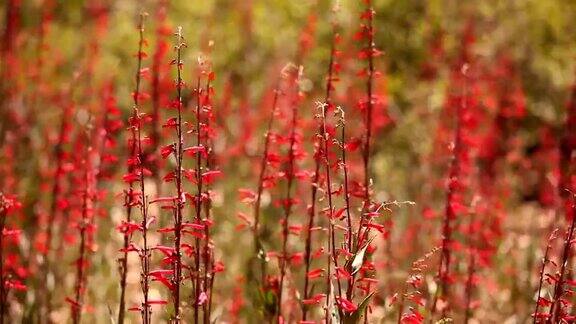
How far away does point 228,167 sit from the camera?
8.05 m

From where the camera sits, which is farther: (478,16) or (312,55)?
(478,16)

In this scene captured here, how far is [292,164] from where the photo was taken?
3393 millimetres

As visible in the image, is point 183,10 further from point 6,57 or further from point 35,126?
point 6,57

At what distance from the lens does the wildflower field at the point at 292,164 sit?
3.12 meters

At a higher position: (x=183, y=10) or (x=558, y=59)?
(x=183, y=10)

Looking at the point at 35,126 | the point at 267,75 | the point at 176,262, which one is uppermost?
the point at 267,75

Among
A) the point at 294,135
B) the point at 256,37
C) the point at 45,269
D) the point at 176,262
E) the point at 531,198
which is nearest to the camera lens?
the point at 176,262

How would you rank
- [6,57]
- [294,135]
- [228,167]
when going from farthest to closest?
[228,167]
[6,57]
[294,135]

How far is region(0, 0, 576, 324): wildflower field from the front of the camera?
3.12 m

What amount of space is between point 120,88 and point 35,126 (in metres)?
2.38

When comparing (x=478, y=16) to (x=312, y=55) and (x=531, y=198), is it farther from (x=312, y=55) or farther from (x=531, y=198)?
(x=531, y=198)

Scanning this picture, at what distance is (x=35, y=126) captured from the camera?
26.8 ft

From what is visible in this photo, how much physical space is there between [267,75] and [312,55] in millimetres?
2059

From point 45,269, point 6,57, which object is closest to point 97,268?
point 45,269
